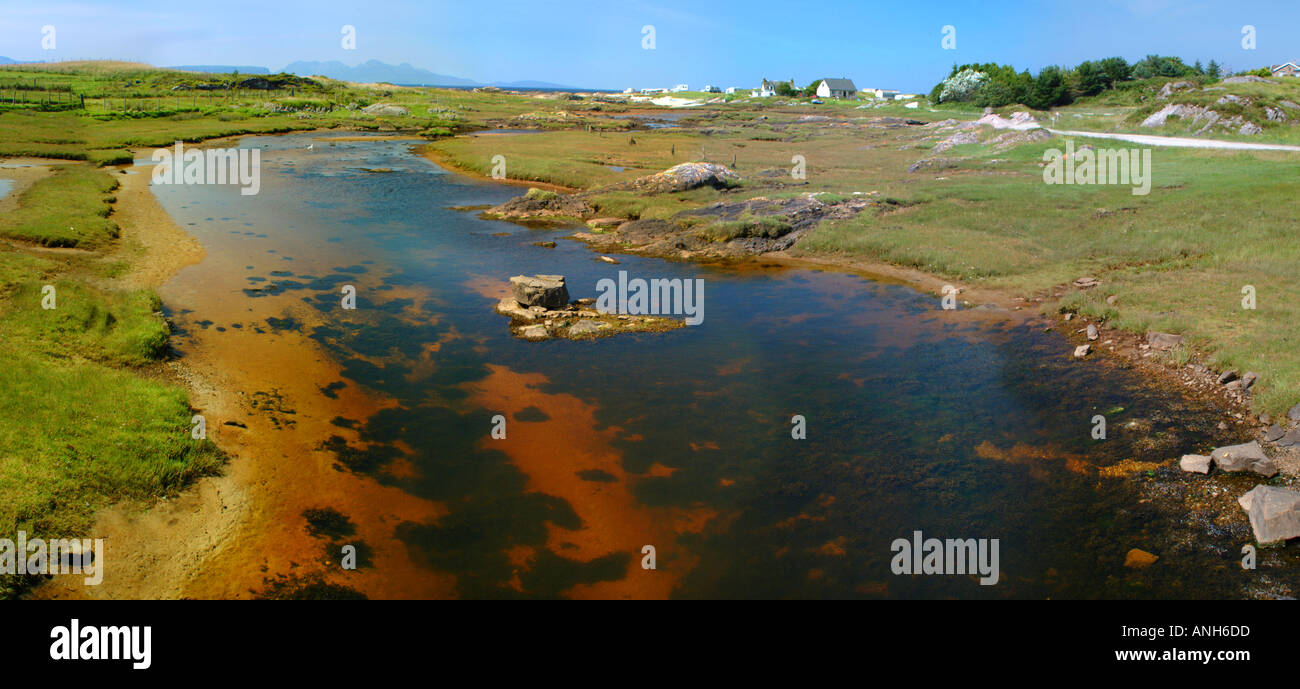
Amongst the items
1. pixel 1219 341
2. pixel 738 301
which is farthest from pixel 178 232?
pixel 1219 341

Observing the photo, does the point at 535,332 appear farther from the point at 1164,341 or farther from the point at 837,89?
the point at 837,89

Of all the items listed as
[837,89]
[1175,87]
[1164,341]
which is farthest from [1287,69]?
[1164,341]

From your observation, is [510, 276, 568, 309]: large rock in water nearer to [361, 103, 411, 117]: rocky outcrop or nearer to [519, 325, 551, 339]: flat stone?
[519, 325, 551, 339]: flat stone

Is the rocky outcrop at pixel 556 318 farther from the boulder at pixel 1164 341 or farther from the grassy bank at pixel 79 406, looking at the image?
the boulder at pixel 1164 341

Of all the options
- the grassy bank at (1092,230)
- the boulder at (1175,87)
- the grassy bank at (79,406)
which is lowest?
the grassy bank at (79,406)

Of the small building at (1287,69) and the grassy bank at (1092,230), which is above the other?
the small building at (1287,69)

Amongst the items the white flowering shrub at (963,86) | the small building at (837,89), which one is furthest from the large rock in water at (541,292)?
the small building at (837,89)
